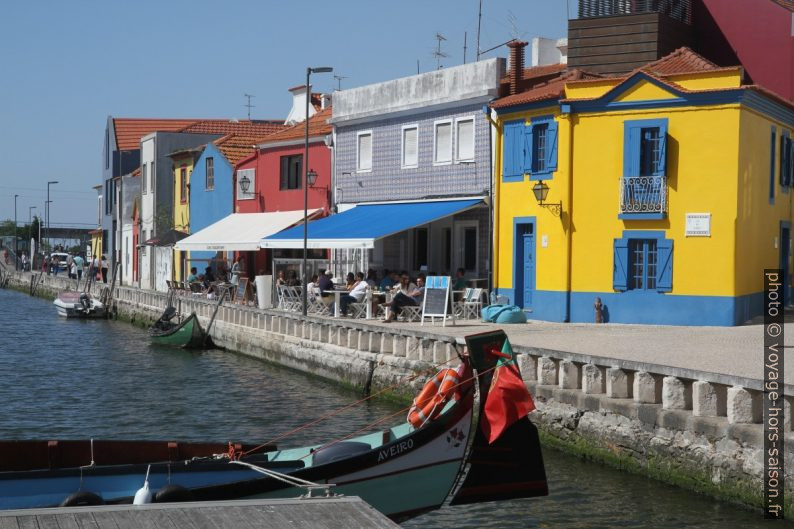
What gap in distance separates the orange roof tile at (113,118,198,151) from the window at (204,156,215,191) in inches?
785

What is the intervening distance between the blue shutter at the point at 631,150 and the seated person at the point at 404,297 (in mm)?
5787

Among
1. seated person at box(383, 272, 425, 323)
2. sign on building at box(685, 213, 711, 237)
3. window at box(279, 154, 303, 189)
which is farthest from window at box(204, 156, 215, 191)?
sign on building at box(685, 213, 711, 237)

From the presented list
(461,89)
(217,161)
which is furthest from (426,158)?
(217,161)

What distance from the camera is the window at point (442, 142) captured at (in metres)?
30.4

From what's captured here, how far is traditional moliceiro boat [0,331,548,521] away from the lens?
10.4 meters

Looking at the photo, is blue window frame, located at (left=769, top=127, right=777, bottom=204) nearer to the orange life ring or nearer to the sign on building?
the sign on building

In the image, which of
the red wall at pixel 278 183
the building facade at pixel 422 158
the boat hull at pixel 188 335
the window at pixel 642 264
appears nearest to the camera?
the window at pixel 642 264

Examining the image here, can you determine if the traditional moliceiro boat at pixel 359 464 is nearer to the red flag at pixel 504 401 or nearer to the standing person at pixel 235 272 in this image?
the red flag at pixel 504 401

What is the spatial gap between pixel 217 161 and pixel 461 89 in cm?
1627

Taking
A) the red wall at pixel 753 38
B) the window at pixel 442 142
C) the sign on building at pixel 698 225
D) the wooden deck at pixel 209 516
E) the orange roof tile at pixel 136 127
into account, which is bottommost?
the wooden deck at pixel 209 516

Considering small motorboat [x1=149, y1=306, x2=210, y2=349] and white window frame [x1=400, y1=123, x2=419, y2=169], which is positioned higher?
white window frame [x1=400, y1=123, x2=419, y2=169]

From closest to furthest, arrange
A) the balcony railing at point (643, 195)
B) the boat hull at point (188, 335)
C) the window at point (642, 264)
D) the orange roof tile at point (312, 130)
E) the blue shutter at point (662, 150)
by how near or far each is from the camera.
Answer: the blue shutter at point (662, 150), the balcony railing at point (643, 195), the window at point (642, 264), the boat hull at point (188, 335), the orange roof tile at point (312, 130)

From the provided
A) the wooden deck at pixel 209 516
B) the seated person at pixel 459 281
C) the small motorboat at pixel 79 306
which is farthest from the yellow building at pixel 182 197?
the wooden deck at pixel 209 516

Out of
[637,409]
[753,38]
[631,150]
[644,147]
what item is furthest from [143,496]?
[753,38]
